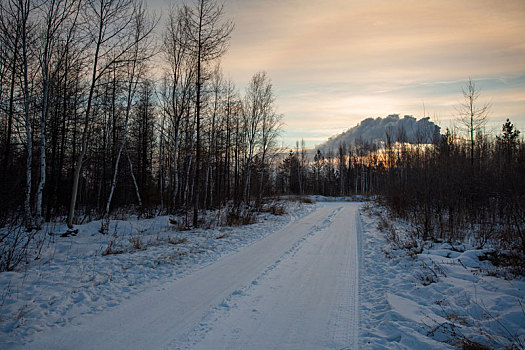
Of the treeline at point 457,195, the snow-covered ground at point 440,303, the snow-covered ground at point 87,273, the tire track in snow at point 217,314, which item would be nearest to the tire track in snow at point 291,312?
the tire track in snow at point 217,314

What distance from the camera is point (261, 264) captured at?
7.06 m

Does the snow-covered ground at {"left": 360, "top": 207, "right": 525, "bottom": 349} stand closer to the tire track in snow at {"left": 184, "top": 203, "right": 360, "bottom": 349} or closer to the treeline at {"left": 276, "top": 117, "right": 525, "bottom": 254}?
the tire track in snow at {"left": 184, "top": 203, "right": 360, "bottom": 349}

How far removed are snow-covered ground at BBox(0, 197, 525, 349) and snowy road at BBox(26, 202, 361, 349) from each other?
2cm

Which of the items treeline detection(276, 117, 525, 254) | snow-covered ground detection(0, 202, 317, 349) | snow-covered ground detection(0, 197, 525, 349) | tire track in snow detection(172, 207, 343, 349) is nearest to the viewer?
tire track in snow detection(172, 207, 343, 349)

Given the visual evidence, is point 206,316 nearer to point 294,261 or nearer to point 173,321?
point 173,321

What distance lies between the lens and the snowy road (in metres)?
3.49

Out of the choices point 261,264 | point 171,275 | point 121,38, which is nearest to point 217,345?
point 171,275

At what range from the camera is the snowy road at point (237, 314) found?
11.5ft

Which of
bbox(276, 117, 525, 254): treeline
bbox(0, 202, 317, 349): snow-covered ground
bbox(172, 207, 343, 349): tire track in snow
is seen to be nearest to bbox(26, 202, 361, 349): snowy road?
bbox(172, 207, 343, 349): tire track in snow

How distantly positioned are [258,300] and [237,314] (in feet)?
2.09

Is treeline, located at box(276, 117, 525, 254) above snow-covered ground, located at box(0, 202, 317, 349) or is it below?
above

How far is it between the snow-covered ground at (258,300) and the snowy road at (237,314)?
0.7 inches

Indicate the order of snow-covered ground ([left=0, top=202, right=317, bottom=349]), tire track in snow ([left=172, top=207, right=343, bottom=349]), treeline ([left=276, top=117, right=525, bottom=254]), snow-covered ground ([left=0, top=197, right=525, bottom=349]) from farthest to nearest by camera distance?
treeline ([left=276, top=117, right=525, bottom=254]) → snow-covered ground ([left=0, top=202, right=317, bottom=349]) → snow-covered ground ([left=0, top=197, right=525, bottom=349]) → tire track in snow ([left=172, top=207, right=343, bottom=349])

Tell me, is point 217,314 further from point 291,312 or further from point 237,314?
point 291,312
